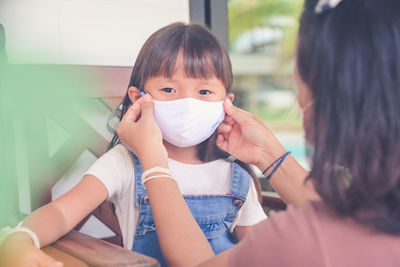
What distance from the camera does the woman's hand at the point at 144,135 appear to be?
104 cm

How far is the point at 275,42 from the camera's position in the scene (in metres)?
17.3

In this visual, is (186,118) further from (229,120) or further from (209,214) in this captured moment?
(209,214)

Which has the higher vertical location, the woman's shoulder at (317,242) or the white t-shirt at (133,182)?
the woman's shoulder at (317,242)

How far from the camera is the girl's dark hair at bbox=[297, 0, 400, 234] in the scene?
62cm

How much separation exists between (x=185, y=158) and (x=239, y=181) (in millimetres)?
211

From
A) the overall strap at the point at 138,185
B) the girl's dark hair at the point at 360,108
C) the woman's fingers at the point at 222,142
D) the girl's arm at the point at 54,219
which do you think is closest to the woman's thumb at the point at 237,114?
the woman's fingers at the point at 222,142

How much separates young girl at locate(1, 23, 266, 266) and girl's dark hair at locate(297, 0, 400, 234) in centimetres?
60

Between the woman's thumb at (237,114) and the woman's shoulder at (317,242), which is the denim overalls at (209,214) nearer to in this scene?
the woman's thumb at (237,114)

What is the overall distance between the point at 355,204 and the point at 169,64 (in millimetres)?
763

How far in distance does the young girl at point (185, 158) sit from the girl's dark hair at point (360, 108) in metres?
0.60

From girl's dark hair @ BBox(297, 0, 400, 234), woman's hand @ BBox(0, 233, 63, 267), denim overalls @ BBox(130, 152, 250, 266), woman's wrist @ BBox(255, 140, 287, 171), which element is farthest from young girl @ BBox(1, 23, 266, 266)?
girl's dark hair @ BBox(297, 0, 400, 234)

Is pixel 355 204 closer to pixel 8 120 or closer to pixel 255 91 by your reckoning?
pixel 8 120

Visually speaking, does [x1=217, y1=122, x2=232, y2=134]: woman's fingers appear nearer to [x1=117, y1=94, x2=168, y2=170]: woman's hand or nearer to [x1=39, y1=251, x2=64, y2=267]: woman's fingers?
[x1=117, y1=94, x2=168, y2=170]: woman's hand

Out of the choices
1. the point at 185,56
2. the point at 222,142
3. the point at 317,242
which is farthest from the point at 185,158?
the point at 317,242
